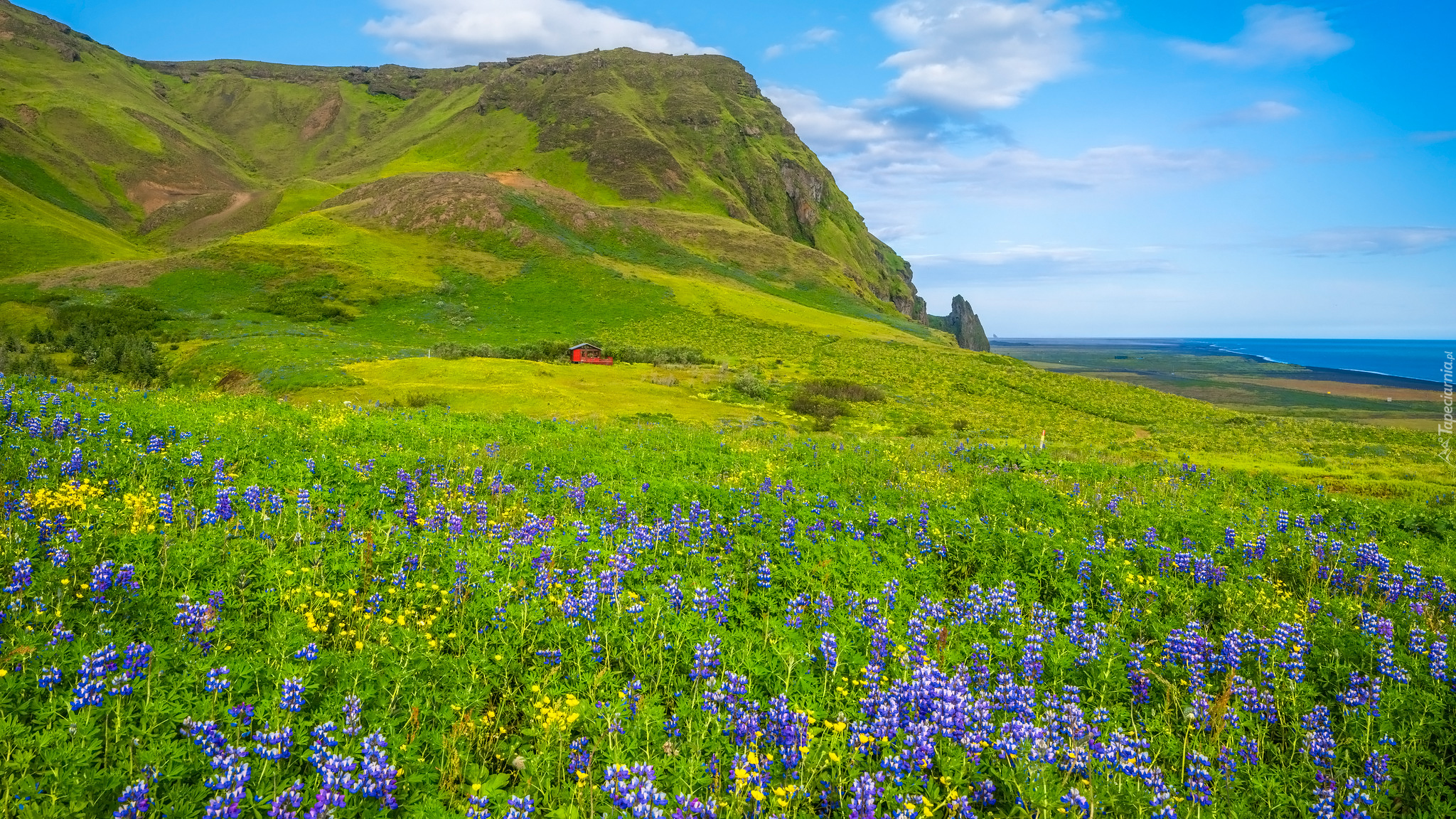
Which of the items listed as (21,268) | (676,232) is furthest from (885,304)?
(21,268)

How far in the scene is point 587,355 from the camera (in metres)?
59.2

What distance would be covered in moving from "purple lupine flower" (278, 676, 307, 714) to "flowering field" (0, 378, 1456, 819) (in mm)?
26

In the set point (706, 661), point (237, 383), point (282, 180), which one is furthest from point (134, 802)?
point (282, 180)

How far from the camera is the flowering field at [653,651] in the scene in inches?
169

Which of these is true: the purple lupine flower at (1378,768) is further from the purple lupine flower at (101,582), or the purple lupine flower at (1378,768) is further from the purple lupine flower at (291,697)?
the purple lupine flower at (101,582)

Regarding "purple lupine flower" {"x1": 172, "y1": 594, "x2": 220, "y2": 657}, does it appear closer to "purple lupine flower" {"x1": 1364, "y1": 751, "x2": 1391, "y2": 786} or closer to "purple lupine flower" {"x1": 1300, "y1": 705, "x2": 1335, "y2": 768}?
"purple lupine flower" {"x1": 1300, "y1": 705, "x2": 1335, "y2": 768}

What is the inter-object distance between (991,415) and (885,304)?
339ft

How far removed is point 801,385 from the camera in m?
49.7

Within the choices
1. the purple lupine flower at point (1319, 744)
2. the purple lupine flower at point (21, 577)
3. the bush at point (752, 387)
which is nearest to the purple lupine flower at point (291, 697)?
the purple lupine flower at point (21, 577)

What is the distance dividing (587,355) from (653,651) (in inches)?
2175

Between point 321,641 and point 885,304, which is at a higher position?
point 885,304

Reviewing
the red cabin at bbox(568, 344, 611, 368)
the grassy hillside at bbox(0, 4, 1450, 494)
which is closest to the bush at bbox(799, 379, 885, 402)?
the grassy hillside at bbox(0, 4, 1450, 494)

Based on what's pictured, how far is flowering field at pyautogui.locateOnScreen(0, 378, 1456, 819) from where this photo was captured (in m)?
4.29

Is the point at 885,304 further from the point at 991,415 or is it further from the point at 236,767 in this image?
the point at 236,767
